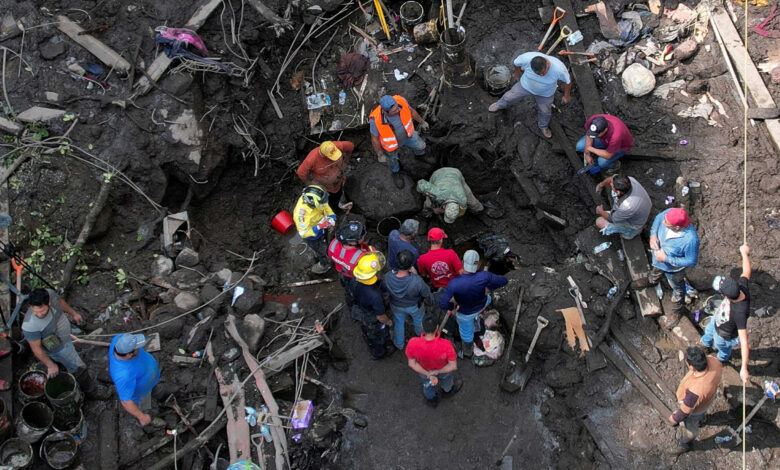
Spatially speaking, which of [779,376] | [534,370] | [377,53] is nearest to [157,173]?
[377,53]

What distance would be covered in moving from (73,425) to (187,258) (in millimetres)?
2541

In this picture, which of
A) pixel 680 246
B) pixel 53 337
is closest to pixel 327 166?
pixel 53 337

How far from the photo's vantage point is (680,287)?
703 centimetres

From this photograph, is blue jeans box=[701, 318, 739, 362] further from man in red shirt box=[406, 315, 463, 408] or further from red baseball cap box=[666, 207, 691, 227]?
man in red shirt box=[406, 315, 463, 408]

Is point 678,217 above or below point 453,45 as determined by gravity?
below

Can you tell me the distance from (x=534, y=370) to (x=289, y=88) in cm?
606

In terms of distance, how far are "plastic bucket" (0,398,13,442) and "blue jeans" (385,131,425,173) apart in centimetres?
582

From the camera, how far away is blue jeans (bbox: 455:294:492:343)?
7068 millimetres

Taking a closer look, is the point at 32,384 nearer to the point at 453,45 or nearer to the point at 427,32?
the point at 453,45

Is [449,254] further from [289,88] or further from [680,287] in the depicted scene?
[289,88]

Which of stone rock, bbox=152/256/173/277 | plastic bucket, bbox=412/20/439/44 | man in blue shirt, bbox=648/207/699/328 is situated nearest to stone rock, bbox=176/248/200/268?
stone rock, bbox=152/256/173/277

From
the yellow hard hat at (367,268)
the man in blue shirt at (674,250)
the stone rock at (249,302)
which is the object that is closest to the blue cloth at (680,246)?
the man in blue shirt at (674,250)

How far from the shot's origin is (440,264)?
707 cm

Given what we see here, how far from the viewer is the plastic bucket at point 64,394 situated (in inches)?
238
